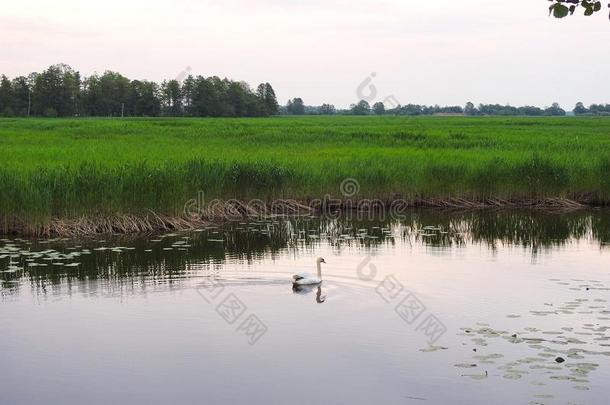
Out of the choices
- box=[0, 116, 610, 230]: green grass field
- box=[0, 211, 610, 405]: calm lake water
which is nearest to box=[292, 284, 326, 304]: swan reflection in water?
box=[0, 211, 610, 405]: calm lake water

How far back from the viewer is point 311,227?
50.0 feet

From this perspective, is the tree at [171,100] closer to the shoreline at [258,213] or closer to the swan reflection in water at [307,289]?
the shoreline at [258,213]

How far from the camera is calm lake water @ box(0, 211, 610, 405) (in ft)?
21.2

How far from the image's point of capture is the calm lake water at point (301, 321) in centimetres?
647

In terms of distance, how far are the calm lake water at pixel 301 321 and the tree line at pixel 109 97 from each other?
224 ft

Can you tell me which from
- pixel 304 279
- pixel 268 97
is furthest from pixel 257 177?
pixel 268 97

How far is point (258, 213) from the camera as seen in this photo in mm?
16547

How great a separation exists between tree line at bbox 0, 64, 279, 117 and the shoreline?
63646mm

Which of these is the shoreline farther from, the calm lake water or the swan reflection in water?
the swan reflection in water

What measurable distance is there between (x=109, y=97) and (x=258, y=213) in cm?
6903

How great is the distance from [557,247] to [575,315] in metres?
5.24

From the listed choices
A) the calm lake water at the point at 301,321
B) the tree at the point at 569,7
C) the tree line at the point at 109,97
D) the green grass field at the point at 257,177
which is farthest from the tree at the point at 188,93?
the tree at the point at 569,7

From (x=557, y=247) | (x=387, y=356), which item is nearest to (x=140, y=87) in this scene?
(x=557, y=247)

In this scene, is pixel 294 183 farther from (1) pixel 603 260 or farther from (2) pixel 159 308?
(2) pixel 159 308
